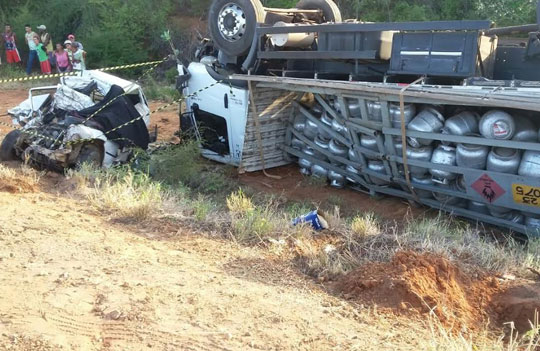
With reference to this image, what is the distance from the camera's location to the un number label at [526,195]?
6.13m

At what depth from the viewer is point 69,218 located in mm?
5551

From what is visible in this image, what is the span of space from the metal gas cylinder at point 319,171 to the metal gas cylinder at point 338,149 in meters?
0.50

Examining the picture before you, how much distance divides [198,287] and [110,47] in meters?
18.3

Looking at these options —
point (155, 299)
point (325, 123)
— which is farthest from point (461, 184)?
point (155, 299)

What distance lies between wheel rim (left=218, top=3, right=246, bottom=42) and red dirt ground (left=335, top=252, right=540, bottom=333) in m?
5.69

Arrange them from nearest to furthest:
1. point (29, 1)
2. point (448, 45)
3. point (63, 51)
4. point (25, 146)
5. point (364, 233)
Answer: point (364, 233)
point (448, 45)
point (25, 146)
point (63, 51)
point (29, 1)

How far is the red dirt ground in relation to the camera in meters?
3.77

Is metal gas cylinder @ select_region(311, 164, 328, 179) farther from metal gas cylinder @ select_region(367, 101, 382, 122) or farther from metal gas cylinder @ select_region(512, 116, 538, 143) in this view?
metal gas cylinder @ select_region(512, 116, 538, 143)

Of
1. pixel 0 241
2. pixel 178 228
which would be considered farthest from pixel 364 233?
pixel 0 241

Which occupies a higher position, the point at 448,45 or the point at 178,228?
the point at 448,45

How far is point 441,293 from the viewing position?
12.9 feet

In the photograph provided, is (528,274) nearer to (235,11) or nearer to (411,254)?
(411,254)

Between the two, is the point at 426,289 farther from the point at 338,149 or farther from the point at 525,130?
the point at 338,149

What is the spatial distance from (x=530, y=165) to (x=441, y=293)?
2.86 m
